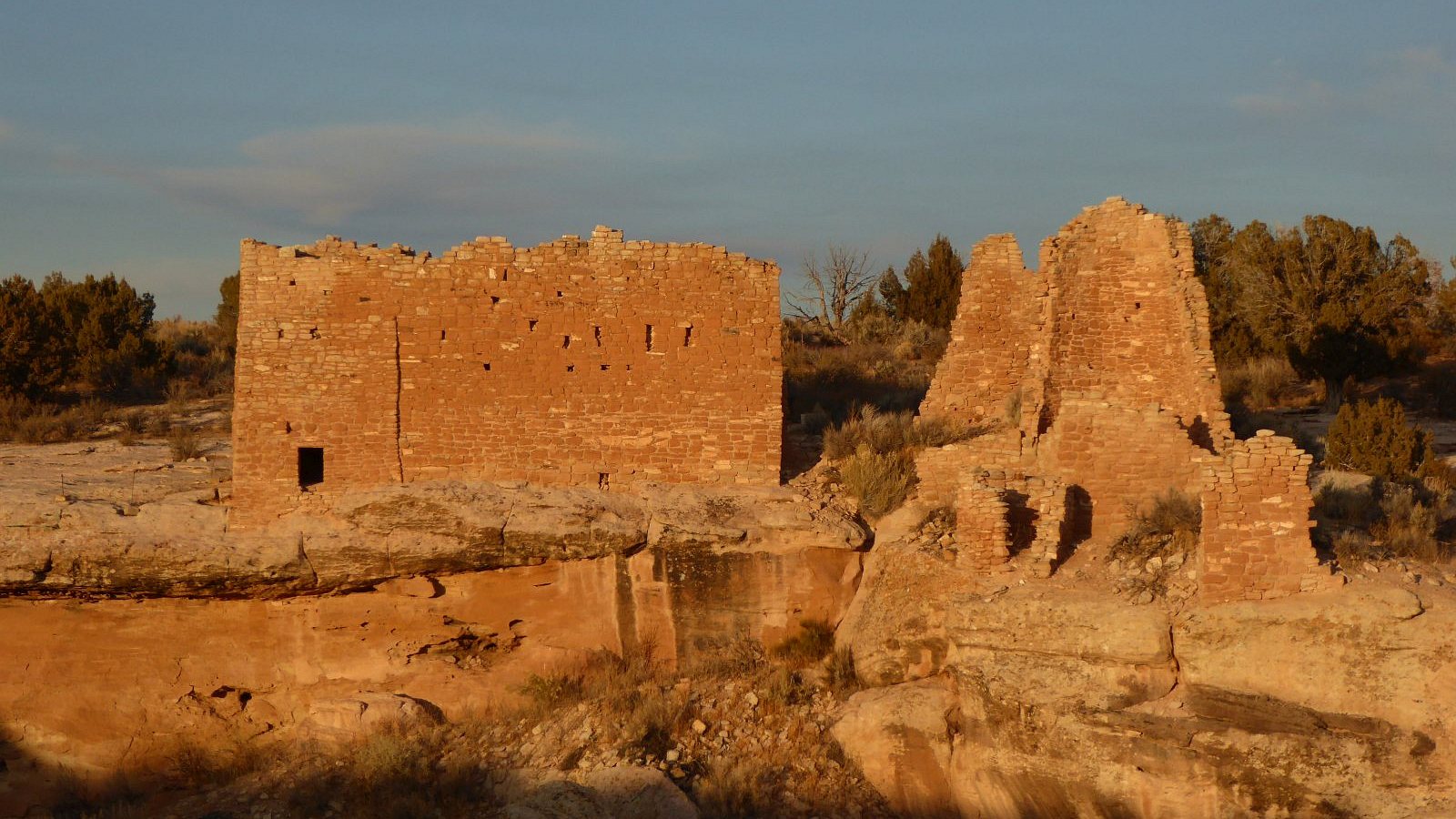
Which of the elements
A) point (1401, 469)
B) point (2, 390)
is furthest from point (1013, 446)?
point (2, 390)

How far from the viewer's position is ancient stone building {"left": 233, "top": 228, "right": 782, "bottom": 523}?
1378 cm

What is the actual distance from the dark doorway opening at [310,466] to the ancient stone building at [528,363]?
0.13m

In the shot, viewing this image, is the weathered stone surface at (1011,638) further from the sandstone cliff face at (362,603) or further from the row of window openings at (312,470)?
the row of window openings at (312,470)

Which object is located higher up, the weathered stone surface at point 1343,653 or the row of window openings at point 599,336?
the row of window openings at point 599,336

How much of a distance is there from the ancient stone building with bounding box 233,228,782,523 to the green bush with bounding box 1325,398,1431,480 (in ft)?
23.9

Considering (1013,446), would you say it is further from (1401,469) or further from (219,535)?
(219,535)

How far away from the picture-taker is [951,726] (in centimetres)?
1173

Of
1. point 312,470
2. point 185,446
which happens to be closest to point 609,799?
point 312,470

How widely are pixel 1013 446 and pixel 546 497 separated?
4.71 metres

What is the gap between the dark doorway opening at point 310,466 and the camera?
546 inches

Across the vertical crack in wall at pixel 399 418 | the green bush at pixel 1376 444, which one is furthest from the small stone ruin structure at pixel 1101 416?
the vertical crack in wall at pixel 399 418

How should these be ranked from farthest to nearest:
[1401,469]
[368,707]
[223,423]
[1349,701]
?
[223,423] < [1401,469] < [368,707] < [1349,701]

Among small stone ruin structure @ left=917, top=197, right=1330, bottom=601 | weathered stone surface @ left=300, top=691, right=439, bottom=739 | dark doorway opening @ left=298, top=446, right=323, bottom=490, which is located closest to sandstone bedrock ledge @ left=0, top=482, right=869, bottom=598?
dark doorway opening @ left=298, top=446, right=323, bottom=490

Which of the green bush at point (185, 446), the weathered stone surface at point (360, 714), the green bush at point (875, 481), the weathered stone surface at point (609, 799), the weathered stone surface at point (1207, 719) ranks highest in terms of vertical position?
the green bush at point (185, 446)
